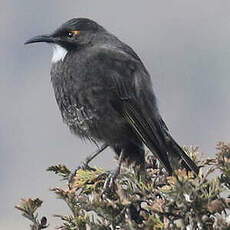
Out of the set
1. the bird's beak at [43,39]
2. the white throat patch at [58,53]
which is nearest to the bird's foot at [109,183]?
the white throat patch at [58,53]

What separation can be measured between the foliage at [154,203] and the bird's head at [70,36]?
2.19 meters

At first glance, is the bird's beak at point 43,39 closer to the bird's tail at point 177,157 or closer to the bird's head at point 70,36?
the bird's head at point 70,36

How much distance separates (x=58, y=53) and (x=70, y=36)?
0.24 metres

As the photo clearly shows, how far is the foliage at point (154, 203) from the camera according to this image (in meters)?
2.92

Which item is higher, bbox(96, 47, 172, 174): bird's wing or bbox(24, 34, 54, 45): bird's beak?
bbox(24, 34, 54, 45): bird's beak

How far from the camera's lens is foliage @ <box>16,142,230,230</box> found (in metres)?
2.92

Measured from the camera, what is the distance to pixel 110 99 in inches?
203

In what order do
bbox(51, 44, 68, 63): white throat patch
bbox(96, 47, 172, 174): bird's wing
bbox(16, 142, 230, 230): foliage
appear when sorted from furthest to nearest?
bbox(51, 44, 68, 63): white throat patch, bbox(96, 47, 172, 174): bird's wing, bbox(16, 142, 230, 230): foliage

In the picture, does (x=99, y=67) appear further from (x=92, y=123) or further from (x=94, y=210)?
(x=94, y=210)

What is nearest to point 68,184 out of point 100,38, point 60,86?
point 60,86

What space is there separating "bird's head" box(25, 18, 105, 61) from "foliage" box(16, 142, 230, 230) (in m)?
2.19

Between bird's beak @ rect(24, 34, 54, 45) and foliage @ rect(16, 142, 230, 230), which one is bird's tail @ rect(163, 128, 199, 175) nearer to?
foliage @ rect(16, 142, 230, 230)

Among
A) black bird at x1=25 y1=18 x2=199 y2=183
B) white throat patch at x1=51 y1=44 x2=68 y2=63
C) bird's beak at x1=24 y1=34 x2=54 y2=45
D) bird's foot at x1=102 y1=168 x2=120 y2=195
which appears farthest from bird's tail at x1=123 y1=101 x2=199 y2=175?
bird's beak at x1=24 y1=34 x2=54 y2=45

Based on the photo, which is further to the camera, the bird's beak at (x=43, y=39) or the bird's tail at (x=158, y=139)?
the bird's beak at (x=43, y=39)
